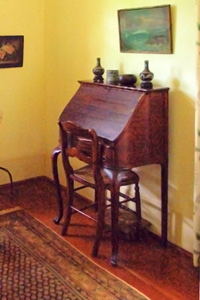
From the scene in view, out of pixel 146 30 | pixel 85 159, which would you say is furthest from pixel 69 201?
pixel 146 30

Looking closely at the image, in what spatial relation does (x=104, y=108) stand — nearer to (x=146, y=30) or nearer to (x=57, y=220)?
(x=146, y=30)

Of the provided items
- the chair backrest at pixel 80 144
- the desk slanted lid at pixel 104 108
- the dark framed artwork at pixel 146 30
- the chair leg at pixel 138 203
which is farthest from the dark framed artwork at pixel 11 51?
the chair leg at pixel 138 203

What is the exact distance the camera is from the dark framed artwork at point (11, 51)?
3.99m

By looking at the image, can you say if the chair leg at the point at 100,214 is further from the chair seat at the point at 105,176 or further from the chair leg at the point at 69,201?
the chair leg at the point at 69,201

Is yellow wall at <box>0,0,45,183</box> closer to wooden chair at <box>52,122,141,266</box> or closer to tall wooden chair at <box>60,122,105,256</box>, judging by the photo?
wooden chair at <box>52,122,141,266</box>

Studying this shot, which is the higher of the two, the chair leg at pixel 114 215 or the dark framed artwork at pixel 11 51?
the dark framed artwork at pixel 11 51

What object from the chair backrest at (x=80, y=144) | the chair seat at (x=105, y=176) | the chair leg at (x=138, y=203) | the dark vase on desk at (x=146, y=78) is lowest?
the chair leg at (x=138, y=203)

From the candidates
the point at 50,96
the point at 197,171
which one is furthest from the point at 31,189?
the point at 197,171

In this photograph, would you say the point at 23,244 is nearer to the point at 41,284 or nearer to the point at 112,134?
the point at 41,284

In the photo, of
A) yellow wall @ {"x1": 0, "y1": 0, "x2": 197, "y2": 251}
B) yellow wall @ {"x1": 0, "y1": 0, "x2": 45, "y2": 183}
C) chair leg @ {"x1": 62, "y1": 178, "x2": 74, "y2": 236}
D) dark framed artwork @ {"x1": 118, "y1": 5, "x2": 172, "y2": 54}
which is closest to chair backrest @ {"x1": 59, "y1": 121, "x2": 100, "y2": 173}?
chair leg @ {"x1": 62, "y1": 178, "x2": 74, "y2": 236}

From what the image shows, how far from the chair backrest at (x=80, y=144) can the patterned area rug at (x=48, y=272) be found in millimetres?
584

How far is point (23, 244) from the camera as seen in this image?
3.15 m

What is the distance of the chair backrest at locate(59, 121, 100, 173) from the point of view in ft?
9.25

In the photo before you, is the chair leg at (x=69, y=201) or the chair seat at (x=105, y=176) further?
the chair leg at (x=69, y=201)
